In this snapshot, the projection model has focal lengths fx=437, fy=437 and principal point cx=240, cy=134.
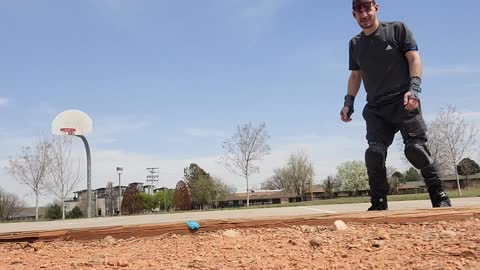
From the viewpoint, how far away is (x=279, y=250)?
2152 millimetres

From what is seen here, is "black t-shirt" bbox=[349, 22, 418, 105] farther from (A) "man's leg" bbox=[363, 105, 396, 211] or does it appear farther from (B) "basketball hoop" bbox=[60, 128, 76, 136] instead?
(B) "basketball hoop" bbox=[60, 128, 76, 136]

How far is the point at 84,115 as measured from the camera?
83.0 ft

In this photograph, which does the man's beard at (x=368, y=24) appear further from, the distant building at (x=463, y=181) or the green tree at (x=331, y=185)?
the green tree at (x=331, y=185)

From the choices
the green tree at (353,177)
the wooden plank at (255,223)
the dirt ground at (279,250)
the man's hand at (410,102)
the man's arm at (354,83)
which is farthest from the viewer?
the green tree at (353,177)

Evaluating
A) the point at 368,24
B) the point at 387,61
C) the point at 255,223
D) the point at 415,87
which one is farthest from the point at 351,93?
the point at 255,223

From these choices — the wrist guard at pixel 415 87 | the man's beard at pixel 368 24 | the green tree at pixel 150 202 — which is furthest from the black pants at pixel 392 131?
the green tree at pixel 150 202

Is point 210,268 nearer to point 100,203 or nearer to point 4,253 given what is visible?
point 4,253

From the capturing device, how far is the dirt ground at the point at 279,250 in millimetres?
1773

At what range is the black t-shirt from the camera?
3793mm

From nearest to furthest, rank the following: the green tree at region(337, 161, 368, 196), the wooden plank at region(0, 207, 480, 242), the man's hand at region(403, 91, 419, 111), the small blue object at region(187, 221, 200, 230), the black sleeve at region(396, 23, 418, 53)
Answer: the wooden plank at region(0, 207, 480, 242)
the small blue object at region(187, 221, 200, 230)
the man's hand at region(403, 91, 419, 111)
the black sleeve at region(396, 23, 418, 53)
the green tree at region(337, 161, 368, 196)

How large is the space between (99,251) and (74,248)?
30cm

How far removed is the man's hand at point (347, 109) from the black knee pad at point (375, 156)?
48 centimetres

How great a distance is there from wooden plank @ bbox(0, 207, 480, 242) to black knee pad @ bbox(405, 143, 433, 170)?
2.91ft

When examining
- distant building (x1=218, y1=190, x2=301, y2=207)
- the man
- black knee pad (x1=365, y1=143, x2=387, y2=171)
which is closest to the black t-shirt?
the man
